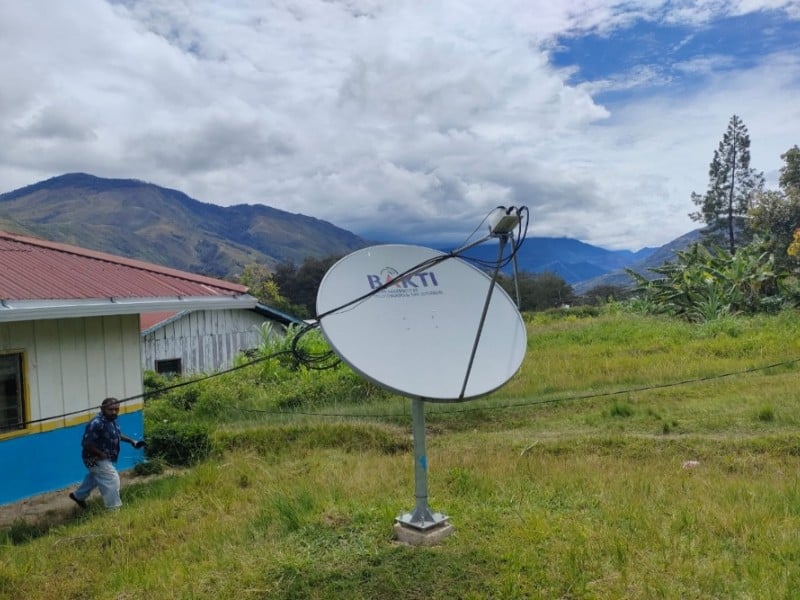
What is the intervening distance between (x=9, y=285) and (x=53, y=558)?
9.70 ft

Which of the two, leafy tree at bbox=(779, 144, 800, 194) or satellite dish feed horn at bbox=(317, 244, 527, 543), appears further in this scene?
leafy tree at bbox=(779, 144, 800, 194)

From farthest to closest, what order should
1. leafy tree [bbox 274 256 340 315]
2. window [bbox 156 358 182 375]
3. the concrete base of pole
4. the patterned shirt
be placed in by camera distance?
leafy tree [bbox 274 256 340 315] → window [bbox 156 358 182 375] → the patterned shirt → the concrete base of pole

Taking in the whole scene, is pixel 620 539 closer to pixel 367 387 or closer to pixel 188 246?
pixel 367 387

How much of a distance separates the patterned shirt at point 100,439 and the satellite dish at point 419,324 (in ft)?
12.5

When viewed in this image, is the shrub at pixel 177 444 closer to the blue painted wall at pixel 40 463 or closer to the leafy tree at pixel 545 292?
the blue painted wall at pixel 40 463

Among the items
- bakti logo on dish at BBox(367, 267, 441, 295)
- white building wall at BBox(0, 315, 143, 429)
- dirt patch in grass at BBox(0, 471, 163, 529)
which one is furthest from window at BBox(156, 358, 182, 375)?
bakti logo on dish at BBox(367, 267, 441, 295)

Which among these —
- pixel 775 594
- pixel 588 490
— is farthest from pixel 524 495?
pixel 775 594

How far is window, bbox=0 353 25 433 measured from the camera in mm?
7578

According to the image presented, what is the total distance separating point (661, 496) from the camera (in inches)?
232

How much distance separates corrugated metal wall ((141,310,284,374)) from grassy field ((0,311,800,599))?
30.5 ft

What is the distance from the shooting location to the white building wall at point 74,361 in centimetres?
778

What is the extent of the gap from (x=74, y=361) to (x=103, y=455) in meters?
1.72

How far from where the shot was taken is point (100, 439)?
24.1ft

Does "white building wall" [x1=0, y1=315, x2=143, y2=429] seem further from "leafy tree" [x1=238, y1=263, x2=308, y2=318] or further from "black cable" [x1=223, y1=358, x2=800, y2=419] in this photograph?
"leafy tree" [x1=238, y1=263, x2=308, y2=318]
